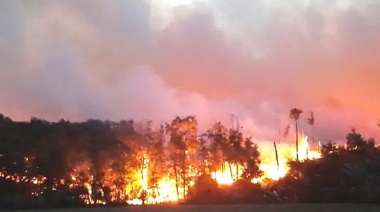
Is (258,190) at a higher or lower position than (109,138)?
lower

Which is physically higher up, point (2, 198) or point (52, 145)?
point (52, 145)

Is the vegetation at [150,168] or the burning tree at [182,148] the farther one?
the burning tree at [182,148]

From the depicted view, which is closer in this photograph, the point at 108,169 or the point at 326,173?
the point at 326,173

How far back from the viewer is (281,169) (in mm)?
90625

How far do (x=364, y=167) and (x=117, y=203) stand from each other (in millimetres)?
31158

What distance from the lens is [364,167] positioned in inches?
2840

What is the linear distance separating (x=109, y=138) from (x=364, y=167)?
113ft

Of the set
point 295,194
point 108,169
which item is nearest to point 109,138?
point 108,169

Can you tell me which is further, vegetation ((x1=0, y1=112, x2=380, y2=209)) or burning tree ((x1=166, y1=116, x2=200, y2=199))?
burning tree ((x1=166, y1=116, x2=200, y2=199))

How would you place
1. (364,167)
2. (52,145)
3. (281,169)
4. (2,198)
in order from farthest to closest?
1. (281,169)
2. (52,145)
3. (2,198)
4. (364,167)

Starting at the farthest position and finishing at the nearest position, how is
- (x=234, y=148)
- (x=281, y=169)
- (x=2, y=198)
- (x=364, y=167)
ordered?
(x=234, y=148) → (x=281, y=169) → (x=2, y=198) → (x=364, y=167)

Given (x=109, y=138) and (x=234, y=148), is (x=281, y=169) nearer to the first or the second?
(x=234, y=148)

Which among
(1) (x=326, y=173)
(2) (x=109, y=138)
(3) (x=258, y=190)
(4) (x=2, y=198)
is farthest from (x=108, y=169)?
(1) (x=326, y=173)

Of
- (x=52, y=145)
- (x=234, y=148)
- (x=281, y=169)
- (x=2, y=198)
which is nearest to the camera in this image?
(x=2, y=198)
